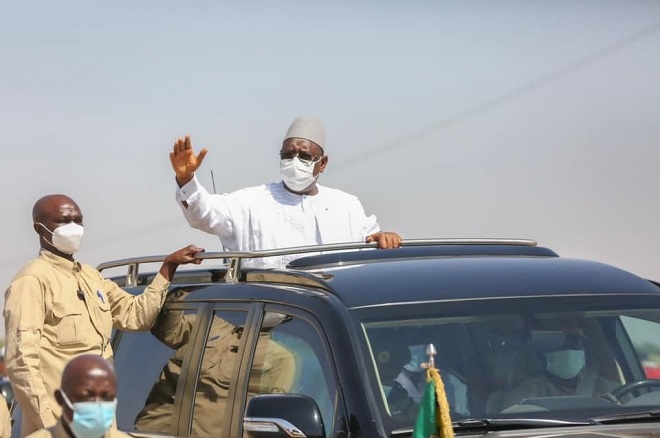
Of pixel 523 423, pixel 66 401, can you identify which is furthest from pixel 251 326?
pixel 66 401

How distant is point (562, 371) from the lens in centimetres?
569

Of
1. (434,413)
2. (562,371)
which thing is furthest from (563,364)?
(434,413)

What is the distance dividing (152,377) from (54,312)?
0.50 metres

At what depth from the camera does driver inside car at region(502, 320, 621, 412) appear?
18.3 feet

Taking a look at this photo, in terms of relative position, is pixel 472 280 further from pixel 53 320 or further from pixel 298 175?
pixel 298 175

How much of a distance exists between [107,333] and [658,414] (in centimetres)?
259

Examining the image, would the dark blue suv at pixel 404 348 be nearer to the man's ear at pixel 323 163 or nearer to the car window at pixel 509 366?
the car window at pixel 509 366

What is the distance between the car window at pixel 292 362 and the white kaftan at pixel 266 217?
6.32 ft

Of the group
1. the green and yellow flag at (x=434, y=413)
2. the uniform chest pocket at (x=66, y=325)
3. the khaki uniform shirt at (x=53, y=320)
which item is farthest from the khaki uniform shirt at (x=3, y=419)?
the green and yellow flag at (x=434, y=413)

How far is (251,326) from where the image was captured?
6.16 metres

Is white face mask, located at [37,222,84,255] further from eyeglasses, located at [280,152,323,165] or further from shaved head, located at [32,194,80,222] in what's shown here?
eyeglasses, located at [280,152,323,165]

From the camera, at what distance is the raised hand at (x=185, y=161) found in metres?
7.88

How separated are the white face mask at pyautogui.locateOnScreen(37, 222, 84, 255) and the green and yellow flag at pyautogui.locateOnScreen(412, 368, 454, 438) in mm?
2271

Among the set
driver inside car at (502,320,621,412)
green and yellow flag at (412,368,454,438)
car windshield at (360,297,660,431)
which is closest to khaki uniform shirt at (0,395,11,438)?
car windshield at (360,297,660,431)
